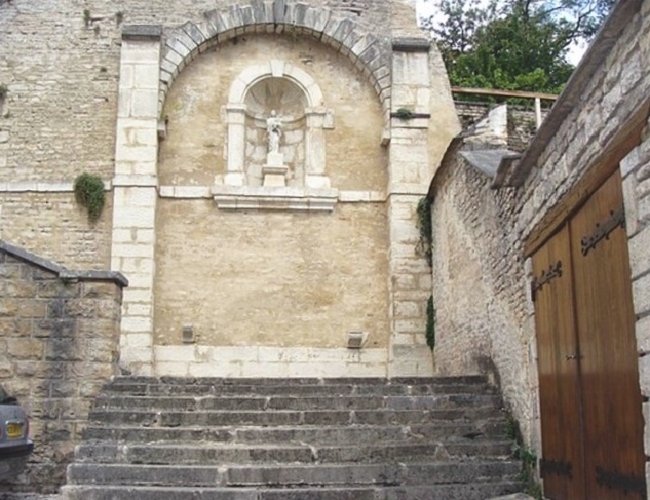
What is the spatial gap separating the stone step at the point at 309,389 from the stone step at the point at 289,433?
69 centimetres

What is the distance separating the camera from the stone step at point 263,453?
660 cm

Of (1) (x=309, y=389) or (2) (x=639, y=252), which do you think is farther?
(1) (x=309, y=389)

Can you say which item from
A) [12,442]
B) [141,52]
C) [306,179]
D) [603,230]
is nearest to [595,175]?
[603,230]

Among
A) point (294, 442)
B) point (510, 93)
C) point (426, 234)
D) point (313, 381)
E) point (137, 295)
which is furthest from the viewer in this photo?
point (510, 93)

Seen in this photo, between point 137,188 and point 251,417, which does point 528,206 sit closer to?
point 251,417

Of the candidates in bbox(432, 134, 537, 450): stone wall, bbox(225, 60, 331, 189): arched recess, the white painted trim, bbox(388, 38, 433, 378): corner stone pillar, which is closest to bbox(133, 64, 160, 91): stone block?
bbox(225, 60, 331, 189): arched recess

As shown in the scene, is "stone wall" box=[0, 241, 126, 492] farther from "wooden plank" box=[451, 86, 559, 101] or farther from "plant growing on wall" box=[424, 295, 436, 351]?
"wooden plank" box=[451, 86, 559, 101]

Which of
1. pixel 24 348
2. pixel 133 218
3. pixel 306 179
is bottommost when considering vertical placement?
pixel 24 348

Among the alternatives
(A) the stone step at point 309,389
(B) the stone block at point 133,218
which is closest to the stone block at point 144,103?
(B) the stone block at point 133,218

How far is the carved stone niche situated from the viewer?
460 inches

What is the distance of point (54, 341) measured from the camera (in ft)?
23.9

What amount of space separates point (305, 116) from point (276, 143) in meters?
0.60

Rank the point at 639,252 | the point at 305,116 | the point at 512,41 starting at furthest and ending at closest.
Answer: the point at 512,41 → the point at 305,116 → the point at 639,252

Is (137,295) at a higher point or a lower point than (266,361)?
higher
